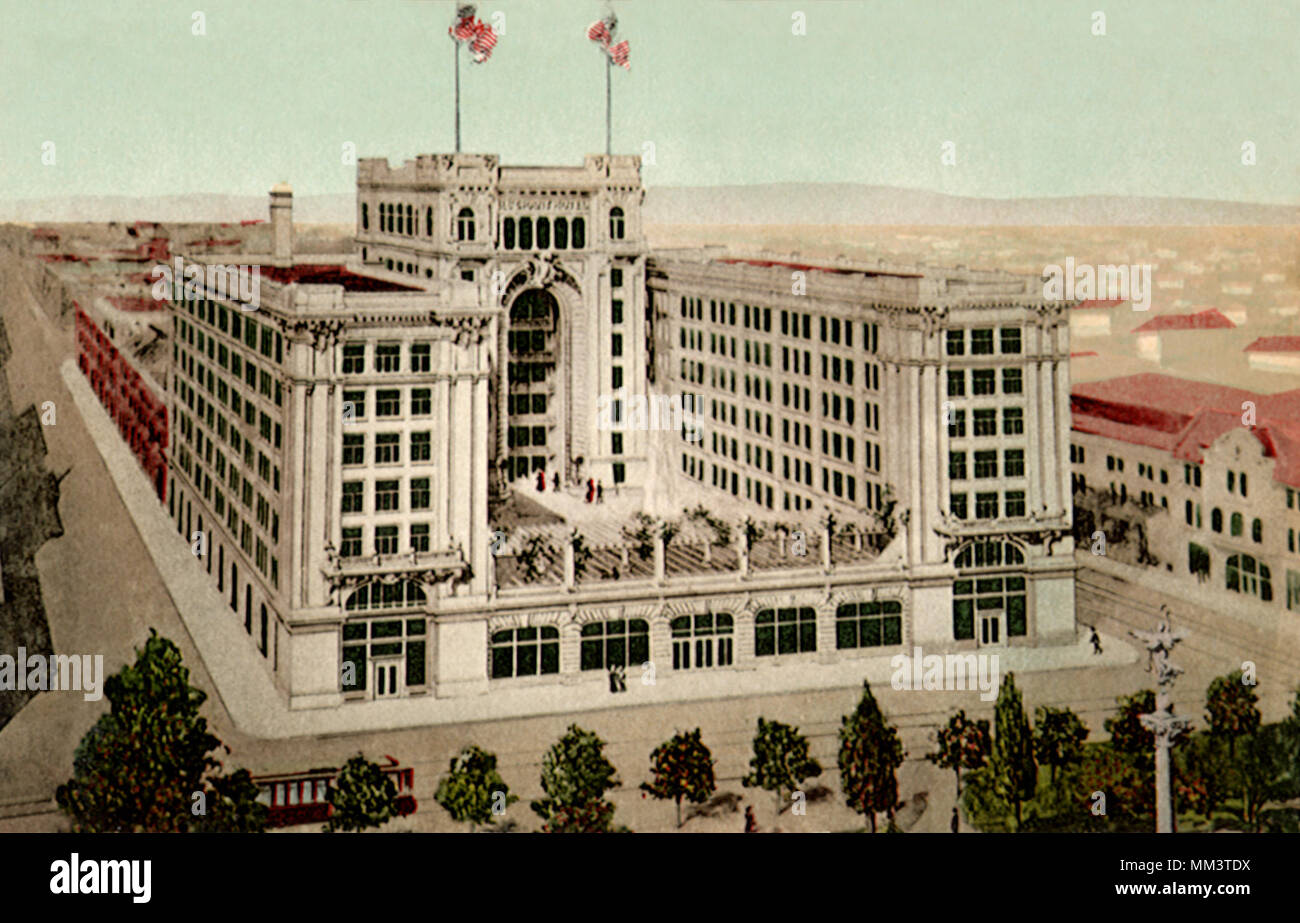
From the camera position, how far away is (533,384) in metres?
39.1

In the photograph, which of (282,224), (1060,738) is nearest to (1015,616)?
(1060,738)

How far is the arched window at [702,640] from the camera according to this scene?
127 ft

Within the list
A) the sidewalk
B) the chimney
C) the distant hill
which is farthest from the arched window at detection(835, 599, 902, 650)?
the chimney

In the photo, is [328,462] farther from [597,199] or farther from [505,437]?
[597,199]

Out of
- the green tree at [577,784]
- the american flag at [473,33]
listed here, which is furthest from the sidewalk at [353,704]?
the american flag at [473,33]

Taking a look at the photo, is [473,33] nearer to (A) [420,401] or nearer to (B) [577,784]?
(A) [420,401]

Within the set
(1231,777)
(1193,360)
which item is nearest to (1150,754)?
(1231,777)

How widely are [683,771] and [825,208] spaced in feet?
45.9

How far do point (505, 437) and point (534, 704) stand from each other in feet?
20.7

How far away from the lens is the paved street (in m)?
36.0

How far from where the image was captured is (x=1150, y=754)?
38500mm

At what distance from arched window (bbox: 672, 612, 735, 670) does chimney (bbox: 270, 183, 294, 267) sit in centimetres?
1270
